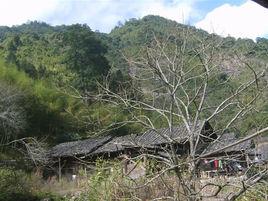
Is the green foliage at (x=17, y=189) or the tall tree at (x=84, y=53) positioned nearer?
the green foliage at (x=17, y=189)

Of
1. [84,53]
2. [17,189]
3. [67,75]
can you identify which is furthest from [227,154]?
[84,53]

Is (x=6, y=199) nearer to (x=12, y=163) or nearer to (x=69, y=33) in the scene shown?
(x=12, y=163)

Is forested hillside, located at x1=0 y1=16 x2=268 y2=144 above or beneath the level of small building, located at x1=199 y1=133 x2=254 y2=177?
above

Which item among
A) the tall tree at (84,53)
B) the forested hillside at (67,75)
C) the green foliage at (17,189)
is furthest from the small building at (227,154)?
the tall tree at (84,53)

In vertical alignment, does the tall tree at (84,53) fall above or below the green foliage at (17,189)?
above

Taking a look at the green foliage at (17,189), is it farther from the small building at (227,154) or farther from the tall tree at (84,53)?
the tall tree at (84,53)

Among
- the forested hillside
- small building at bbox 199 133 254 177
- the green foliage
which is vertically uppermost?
the forested hillside

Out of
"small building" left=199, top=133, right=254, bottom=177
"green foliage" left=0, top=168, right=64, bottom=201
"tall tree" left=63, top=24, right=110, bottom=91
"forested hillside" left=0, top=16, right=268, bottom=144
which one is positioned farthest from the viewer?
"tall tree" left=63, top=24, right=110, bottom=91

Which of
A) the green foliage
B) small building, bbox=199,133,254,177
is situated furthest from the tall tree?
small building, bbox=199,133,254,177

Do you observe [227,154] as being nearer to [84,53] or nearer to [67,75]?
[67,75]

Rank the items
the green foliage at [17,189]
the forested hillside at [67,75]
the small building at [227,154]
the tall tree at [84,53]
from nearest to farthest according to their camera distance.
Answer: the small building at [227,154], the forested hillside at [67,75], the green foliage at [17,189], the tall tree at [84,53]

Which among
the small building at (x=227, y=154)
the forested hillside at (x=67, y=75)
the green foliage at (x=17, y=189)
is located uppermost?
the forested hillside at (x=67, y=75)

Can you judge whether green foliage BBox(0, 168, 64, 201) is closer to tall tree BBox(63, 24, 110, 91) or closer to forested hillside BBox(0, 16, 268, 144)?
forested hillside BBox(0, 16, 268, 144)

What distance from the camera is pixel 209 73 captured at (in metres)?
7.66
